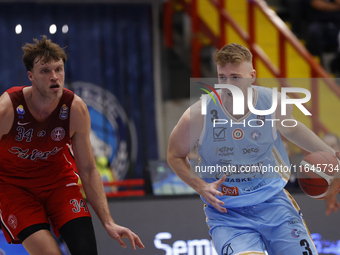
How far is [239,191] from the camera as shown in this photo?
315 cm

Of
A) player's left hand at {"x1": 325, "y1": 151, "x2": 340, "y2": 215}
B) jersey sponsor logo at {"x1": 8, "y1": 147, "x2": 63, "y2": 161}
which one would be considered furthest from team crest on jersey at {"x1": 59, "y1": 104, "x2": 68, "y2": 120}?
player's left hand at {"x1": 325, "y1": 151, "x2": 340, "y2": 215}

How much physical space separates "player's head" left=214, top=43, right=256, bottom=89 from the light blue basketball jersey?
180 millimetres

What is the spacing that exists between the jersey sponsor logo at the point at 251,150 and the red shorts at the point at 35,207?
1082 millimetres

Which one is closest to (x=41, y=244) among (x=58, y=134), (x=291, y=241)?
(x=58, y=134)

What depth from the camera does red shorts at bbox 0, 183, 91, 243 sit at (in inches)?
124

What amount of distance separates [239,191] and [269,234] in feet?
1.03

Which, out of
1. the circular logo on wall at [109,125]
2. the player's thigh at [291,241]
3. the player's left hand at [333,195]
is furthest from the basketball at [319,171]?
the circular logo on wall at [109,125]

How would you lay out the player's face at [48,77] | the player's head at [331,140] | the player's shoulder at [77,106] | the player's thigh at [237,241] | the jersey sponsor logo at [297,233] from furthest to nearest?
1. the player's head at [331,140]
2. the player's shoulder at [77,106]
3. the player's face at [48,77]
4. the jersey sponsor logo at [297,233]
5. the player's thigh at [237,241]

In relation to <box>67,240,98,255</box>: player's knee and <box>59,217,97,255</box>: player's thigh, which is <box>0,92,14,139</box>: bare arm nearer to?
<box>59,217,97,255</box>: player's thigh

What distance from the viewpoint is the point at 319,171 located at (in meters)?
3.38

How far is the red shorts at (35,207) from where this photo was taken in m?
3.15

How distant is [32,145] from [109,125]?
4.76 meters

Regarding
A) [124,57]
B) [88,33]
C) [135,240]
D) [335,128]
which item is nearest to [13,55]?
[88,33]

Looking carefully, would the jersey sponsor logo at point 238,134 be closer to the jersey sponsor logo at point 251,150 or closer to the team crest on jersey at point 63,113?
the jersey sponsor logo at point 251,150
